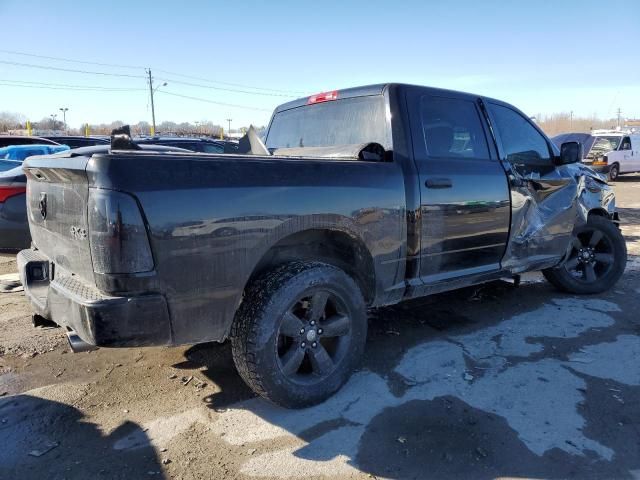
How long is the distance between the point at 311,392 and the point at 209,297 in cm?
92

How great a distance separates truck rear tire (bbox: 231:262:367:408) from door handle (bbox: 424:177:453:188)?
91 centimetres

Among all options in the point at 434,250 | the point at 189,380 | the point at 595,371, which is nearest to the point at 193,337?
the point at 189,380

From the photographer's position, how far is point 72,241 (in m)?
2.66

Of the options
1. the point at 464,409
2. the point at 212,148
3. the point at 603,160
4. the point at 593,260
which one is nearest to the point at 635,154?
the point at 603,160

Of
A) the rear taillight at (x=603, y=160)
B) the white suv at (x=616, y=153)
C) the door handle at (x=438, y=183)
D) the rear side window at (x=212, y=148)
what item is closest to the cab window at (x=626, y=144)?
the white suv at (x=616, y=153)

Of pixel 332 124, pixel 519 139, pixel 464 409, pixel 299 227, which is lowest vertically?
pixel 464 409

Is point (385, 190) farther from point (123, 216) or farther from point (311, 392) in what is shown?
point (123, 216)

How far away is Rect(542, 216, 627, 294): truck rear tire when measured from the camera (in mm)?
5391

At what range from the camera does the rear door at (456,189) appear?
3.60 m

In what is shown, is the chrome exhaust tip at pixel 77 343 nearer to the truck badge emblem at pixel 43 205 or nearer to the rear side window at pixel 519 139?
the truck badge emblem at pixel 43 205

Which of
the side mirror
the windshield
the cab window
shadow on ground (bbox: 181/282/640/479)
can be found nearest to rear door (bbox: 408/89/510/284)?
shadow on ground (bbox: 181/282/640/479)

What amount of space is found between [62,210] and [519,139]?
12.1ft

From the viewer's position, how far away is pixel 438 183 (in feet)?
11.8

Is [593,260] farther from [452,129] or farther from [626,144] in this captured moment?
[626,144]
